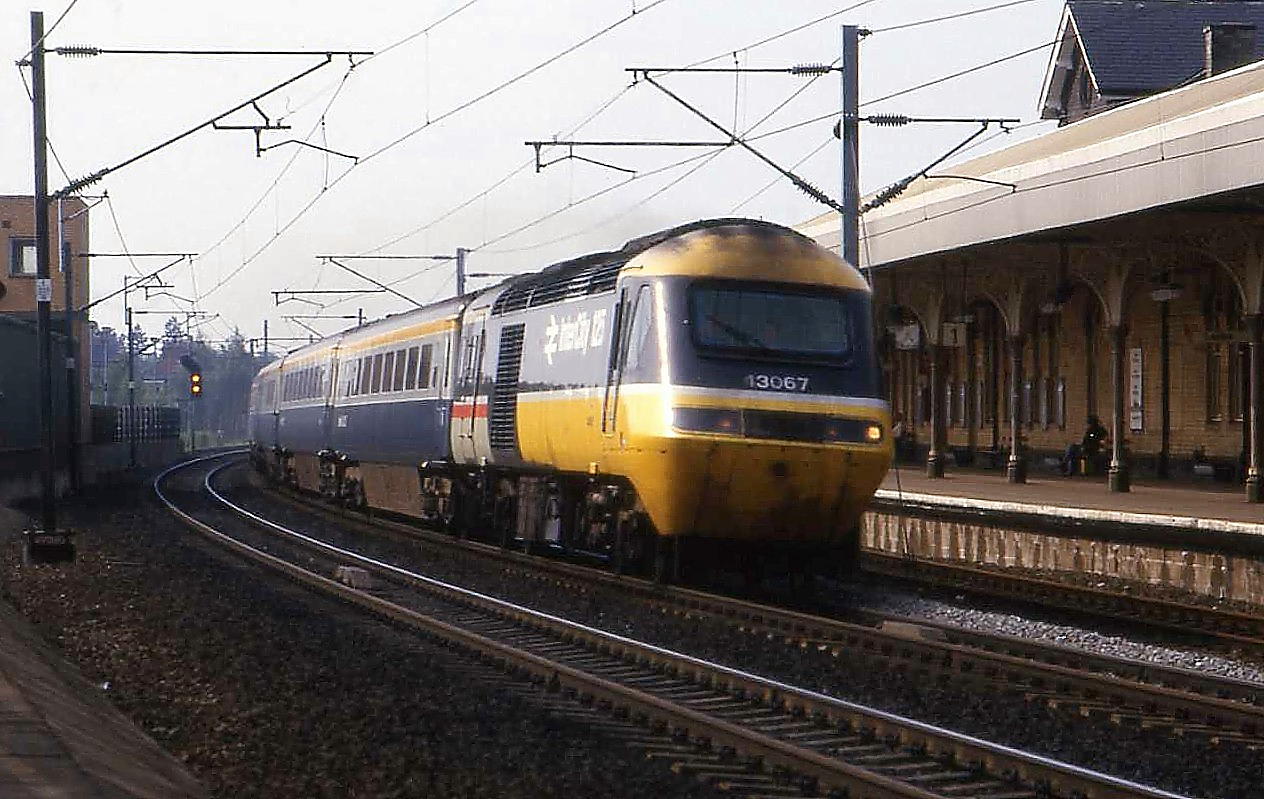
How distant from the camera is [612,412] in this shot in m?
16.7

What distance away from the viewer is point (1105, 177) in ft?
82.7

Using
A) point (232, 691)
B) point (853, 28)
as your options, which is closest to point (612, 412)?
point (232, 691)

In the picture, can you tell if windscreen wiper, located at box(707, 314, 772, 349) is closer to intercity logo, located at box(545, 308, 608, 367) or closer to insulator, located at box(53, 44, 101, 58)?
intercity logo, located at box(545, 308, 608, 367)

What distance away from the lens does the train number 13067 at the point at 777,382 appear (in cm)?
1573

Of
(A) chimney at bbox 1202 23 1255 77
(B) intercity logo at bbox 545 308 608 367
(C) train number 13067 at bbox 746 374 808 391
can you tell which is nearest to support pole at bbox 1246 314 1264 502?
(B) intercity logo at bbox 545 308 608 367

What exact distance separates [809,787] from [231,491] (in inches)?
1528

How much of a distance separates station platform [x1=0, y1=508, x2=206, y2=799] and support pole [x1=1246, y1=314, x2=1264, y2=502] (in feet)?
63.8

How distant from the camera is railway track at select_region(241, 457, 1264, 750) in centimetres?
1002

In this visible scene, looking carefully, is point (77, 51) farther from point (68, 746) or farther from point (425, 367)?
point (68, 746)

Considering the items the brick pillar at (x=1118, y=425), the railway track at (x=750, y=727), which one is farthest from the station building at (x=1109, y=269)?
the railway track at (x=750, y=727)

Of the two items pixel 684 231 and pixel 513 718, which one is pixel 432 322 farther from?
pixel 513 718

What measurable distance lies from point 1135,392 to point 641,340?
74.4ft

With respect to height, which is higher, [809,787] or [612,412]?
[612,412]

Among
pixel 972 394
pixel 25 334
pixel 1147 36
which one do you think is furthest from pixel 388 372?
pixel 1147 36
